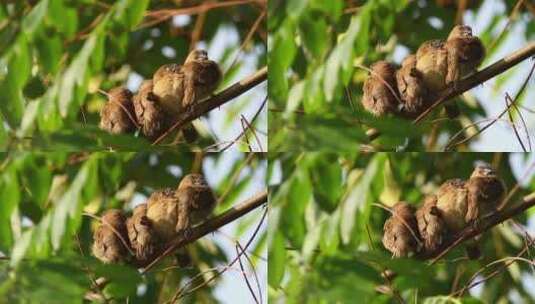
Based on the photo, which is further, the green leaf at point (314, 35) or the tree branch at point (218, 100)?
the tree branch at point (218, 100)

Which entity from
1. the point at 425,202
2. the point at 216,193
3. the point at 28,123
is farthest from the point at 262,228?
the point at 28,123

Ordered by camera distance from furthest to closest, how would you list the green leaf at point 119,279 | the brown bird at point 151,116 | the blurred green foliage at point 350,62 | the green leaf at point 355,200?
the brown bird at point 151,116, the green leaf at point 119,279, the blurred green foliage at point 350,62, the green leaf at point 355,200

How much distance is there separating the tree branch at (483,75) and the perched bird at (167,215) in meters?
0.50

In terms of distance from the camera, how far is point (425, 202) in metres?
3.10

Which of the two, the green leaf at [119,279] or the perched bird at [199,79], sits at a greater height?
the perched bird at [199,79]

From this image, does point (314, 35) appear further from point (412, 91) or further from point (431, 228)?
point (431, 228)

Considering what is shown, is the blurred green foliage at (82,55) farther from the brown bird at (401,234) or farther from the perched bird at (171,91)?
the brown bird at (401,234)

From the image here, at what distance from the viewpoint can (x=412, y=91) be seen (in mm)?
3012

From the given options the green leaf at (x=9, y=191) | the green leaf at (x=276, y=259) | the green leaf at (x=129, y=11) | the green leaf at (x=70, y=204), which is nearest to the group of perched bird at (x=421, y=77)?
the green leaf at (x=276, y=259)

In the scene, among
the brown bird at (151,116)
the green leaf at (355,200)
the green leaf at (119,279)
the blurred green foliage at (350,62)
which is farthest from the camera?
the brown bird at (151,116)

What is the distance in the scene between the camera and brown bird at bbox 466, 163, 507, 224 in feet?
9.98

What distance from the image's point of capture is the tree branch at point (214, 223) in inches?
122

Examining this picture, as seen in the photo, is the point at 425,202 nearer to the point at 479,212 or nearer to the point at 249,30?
the point at 479,212

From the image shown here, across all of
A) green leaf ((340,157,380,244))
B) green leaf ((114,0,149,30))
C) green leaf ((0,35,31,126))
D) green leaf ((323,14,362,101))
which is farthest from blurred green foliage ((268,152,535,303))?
green leaf ((0,35,31,126))
